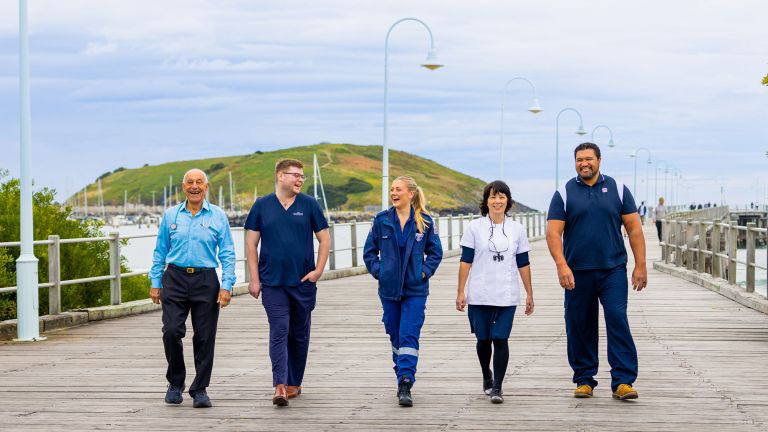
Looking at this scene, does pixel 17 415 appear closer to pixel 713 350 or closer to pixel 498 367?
pixel 498 367

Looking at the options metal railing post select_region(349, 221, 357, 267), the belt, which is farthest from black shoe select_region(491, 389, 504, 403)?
metal railing post select_region(349, 221, 357, 267)

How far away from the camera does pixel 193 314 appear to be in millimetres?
9688

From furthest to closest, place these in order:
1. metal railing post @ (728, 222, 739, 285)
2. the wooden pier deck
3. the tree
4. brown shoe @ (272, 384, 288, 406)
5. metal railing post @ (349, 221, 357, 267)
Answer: metal railing post @ (349, 221, 357, 267) < metal railing post @ (728, 222, 739, 285) < the tree < brown shoe @ (272, 384, 288, 406) < the wooden pier deck

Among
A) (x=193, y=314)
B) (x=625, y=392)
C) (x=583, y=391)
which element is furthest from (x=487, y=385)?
(x=193, y=314)

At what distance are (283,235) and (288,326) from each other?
0.71 m

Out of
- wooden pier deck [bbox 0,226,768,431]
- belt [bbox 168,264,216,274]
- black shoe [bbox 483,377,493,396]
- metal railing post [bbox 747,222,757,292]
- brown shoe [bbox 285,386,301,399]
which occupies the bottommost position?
wooden pier deck [bbox 0,226,768,431]

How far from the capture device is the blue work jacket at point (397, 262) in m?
9.65

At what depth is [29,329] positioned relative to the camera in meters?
15.0

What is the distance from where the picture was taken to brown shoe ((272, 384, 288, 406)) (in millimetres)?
9391

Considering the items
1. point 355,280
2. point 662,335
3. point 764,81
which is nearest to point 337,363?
point 662,335

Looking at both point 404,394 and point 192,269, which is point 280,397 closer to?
point 404,394

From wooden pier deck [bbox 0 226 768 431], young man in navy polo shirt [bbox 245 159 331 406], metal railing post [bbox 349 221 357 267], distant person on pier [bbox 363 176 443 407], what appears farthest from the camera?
metal railing post [bbox 349 221 357 267]

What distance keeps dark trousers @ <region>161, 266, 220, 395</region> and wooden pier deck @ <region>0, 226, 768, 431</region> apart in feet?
0.96

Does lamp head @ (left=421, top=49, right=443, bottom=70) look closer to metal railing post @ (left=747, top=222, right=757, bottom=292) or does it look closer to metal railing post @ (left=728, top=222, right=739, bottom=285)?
metal railing post @ (left=728, top=222, right=739, bottom=285)
